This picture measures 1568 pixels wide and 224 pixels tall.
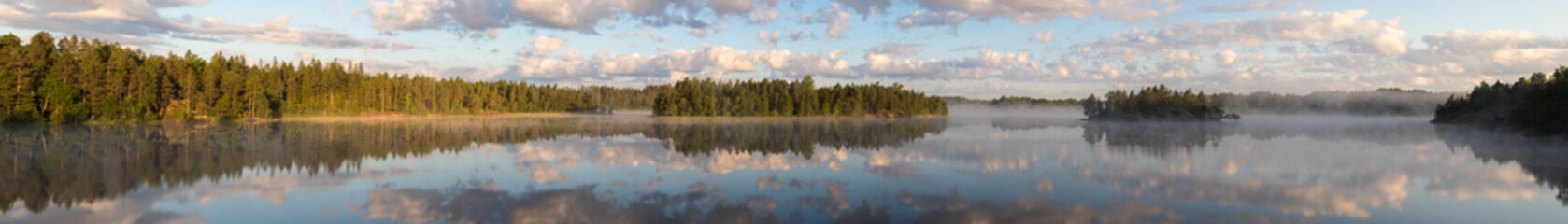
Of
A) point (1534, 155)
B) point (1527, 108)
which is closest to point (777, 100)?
point (1527, 108)

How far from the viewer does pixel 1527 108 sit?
120 feet

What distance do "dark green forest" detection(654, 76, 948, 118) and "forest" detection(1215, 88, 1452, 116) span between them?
5714cm

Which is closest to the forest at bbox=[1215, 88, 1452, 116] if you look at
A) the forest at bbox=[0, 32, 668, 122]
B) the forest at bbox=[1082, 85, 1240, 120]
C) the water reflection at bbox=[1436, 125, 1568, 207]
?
the forest at bbox=[1082, 85, 1240, 120]

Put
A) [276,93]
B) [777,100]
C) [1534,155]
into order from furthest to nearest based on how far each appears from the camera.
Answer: [777,100]
[276,93]
[1534,155]

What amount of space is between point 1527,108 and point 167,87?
354 feet

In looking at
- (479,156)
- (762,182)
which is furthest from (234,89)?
Result: (762,182)

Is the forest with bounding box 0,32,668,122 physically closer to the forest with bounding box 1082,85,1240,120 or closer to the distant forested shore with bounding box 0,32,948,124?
the distant forested shore with bounding box 0,32,948,124

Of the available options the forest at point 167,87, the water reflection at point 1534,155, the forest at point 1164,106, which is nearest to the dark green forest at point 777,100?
the forest at point 167,87

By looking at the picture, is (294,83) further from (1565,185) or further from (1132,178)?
(1565,185)

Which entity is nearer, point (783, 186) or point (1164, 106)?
point (783, 186)

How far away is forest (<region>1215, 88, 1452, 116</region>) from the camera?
121 metres

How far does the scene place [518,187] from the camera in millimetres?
13758

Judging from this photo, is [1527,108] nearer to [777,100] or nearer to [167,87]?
[777,100]

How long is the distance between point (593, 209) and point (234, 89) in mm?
88787
